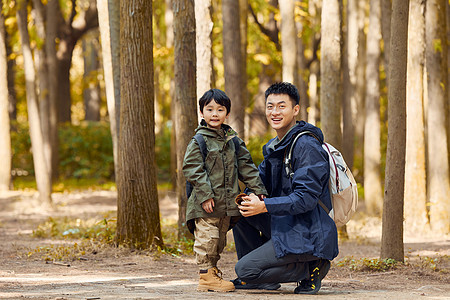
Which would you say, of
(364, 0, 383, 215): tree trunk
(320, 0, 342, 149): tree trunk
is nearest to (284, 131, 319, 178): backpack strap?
(320, 0, 342, 149): tree trunk

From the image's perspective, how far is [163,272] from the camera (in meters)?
7.14

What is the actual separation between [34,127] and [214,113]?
8.64 m

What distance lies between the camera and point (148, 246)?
8.03 m

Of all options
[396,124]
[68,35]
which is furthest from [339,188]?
[68,35]

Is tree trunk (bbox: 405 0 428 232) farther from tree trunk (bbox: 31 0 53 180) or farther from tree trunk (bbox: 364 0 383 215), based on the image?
tree trunk (bbox: 31 0 53 180)

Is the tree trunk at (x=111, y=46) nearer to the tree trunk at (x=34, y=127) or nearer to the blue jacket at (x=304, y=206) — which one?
the tree trunk at (x=34, y=127)

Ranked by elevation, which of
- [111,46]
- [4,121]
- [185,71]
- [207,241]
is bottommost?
[207,241]

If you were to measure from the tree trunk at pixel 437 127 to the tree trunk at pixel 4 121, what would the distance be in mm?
10030

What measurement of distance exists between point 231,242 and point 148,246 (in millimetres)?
2167

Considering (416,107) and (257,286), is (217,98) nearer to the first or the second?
(257,286)

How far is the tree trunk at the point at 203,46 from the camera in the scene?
9.12 metres

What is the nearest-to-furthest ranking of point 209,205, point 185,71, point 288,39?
point 209,205 → point 185,71 → point 288,39

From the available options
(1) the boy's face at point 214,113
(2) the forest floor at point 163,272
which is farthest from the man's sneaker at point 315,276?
(1) the boy's face at point 214,113

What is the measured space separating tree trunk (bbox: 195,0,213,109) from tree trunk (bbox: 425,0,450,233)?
13.6ft
